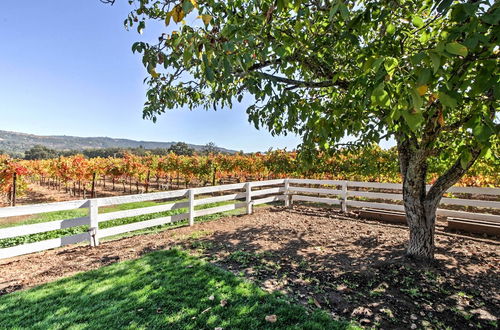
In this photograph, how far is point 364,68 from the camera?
1618 mm

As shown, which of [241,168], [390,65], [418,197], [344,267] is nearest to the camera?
[390,65]

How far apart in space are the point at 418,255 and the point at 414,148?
1.97 m

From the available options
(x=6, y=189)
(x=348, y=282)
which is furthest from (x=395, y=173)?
(x=6, y=189)

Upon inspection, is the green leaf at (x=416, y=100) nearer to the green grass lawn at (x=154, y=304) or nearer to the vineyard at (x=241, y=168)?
the green grass lawn at (x=154, y=304)

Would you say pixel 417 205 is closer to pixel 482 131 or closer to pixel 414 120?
pixel 482 131

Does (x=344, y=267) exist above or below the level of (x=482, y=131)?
Answer: below

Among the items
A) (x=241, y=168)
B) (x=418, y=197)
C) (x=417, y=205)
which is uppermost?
(x=241, y=168)

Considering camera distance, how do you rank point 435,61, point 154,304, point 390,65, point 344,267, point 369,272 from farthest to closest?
point 344,267 → point 369,272 → point 154,304 → point 390,65 → point 435,61

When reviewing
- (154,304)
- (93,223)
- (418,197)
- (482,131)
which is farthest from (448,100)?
(93,223)

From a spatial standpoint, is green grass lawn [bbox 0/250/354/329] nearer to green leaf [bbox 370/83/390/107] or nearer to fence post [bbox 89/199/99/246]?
fence post [bbox 89/199/99/246]

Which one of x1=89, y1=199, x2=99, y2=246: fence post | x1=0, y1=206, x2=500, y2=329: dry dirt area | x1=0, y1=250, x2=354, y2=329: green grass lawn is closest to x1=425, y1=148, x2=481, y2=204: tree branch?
x1=0, y1=206, x2=500, y2=329: dry dirt area

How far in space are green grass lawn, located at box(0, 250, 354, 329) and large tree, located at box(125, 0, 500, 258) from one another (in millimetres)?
2072

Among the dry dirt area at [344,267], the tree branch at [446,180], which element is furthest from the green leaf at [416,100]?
the tree branch at [446,180]

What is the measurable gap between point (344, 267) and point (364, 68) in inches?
154
